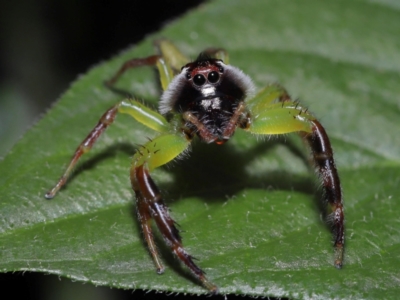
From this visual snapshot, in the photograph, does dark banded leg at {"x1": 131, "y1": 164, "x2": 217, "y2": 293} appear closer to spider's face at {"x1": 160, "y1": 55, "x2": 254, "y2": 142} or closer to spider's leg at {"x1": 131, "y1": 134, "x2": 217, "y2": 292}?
spider's leg at {"x1": 131, "y1": 134, "x2": 217, "y2": 292}

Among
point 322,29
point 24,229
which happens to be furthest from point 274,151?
point 24,229

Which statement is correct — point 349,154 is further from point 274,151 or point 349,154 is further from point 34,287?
point 34,287

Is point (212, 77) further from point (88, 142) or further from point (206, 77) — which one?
point (88, 142)

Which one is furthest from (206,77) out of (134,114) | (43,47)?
(43,47)

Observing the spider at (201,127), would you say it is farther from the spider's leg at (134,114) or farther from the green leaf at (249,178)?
the green leaf at (249,178)

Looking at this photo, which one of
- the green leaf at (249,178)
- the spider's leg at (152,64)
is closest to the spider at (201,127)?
the green leaf at (249,178)

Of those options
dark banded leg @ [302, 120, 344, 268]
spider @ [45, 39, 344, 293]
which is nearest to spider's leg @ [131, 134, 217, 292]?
spider @ [45, 39, 344, 293]

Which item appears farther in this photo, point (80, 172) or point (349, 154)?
point (349, 154)

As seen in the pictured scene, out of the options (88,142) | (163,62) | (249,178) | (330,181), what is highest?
(163,62)
